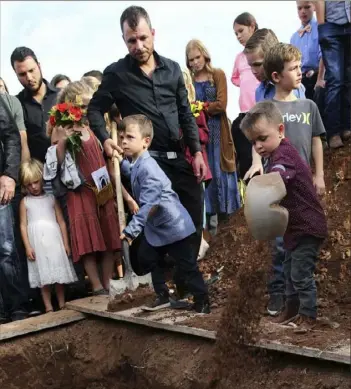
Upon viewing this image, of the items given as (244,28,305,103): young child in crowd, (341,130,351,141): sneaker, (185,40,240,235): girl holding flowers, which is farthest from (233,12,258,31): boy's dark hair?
(244,28,305,103): young child in crowd

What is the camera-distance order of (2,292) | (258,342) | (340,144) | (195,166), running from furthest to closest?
(340,144)
(2,292)
(195,166)
(258,342)

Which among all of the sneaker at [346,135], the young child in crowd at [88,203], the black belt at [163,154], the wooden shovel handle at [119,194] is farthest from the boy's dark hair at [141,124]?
the sneaker at [346,135]

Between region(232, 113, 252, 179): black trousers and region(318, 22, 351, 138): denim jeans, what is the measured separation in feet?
2.90

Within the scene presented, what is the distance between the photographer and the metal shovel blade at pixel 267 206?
412cm

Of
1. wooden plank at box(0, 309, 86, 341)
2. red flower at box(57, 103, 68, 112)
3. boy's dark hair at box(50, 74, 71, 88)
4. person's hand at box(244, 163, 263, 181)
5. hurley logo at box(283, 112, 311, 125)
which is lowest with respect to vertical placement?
wooden plank at box(0, 309, 86, 341)

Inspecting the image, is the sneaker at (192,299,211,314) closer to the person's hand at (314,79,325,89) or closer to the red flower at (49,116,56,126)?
the red flower at (49,116,56,126)

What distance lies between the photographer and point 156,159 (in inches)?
221

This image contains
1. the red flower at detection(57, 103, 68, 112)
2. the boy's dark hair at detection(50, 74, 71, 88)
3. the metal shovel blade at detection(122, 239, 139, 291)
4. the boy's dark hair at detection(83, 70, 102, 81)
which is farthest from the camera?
the boy's dark hair at detection(50, 74, 71, 88)

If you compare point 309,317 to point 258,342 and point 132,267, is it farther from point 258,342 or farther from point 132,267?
point 132,267

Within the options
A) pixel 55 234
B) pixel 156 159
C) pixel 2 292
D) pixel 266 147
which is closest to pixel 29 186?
pixel 55 234

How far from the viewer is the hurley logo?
192 inches

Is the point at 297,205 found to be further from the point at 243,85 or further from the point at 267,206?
the point at 243,85

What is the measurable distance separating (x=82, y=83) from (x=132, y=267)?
5.85 feet

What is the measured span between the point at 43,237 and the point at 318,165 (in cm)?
274
